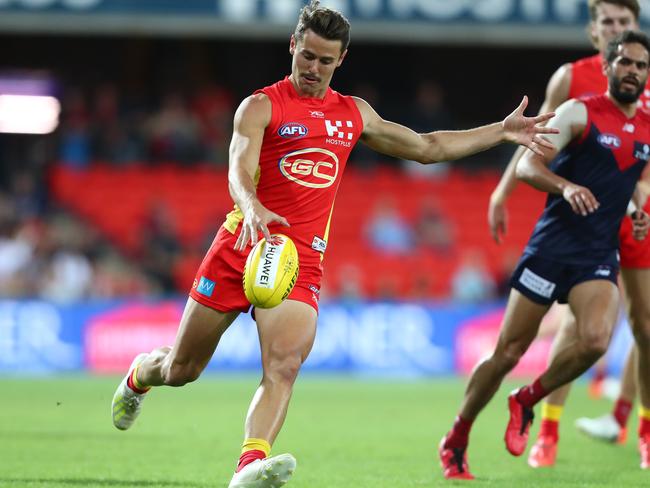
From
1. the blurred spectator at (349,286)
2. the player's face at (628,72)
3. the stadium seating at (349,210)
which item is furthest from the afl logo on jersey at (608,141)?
the stadium seating at (349,210)

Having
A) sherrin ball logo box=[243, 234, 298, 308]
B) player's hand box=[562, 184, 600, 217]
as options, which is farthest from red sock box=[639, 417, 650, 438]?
sherrin ball logo box=[243, 234, 298, 308]

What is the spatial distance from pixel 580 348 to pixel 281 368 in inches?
85.3

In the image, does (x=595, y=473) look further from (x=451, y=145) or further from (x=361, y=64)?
(x=361, y=64)

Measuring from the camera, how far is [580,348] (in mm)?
7285

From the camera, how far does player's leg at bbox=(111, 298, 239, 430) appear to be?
6457 millimetres

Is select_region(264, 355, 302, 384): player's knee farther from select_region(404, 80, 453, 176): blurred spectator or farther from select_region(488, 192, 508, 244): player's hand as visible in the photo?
select_region(404, 80, 453, 176): blurred spectator

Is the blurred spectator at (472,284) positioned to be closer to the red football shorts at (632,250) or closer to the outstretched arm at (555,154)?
the red football shorts at (632,250)

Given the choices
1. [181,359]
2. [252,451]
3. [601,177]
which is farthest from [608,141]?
[252,451]

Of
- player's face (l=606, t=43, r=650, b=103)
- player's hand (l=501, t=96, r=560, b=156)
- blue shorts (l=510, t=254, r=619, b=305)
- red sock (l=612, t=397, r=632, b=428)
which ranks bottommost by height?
red sock (l=612, t=397, r=632, b=428)

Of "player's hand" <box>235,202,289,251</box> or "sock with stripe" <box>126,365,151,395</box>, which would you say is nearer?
"player's hand" <box>235,202,289,251</box>

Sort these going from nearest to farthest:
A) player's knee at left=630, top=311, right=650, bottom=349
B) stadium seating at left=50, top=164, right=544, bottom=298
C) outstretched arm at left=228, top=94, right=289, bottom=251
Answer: outstretched arm at left=228, top=94, right=289, bottom=251 < player's knee at left=630, top=311, right=650, bottom=349 < stadium seating at left=50, top=164, right=544, bottom=298

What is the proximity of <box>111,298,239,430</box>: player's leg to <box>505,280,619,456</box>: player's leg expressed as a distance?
7.06 feet

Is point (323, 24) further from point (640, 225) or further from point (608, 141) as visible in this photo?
point (640, 225)

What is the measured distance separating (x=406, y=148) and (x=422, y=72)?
1847cm
